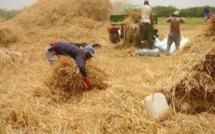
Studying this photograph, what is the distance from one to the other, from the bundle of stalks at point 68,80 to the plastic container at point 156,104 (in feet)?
3.95

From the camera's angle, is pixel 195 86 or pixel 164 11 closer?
pixel 195 86

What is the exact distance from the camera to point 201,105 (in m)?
4.87

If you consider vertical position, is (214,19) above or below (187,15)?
above

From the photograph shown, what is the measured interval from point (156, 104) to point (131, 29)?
620cm

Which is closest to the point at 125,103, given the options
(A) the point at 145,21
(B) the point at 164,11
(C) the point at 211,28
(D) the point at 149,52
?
(C) the point at 211,28

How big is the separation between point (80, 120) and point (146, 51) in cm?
557

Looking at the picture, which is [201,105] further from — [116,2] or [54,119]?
[116,2]

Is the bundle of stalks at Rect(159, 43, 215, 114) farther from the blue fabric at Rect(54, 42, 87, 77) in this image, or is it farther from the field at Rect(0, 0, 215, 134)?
the blue fabric at Rect(54, 42, 87, 77)

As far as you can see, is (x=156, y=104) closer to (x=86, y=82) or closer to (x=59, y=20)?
(x=86, y=82)

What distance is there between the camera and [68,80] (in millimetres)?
5750

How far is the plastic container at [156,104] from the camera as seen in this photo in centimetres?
471

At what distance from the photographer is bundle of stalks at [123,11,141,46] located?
1066 cm

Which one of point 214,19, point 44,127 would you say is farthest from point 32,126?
point 214,19

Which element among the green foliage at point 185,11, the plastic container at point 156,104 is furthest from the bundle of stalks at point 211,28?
the green foliage at point 185,11
